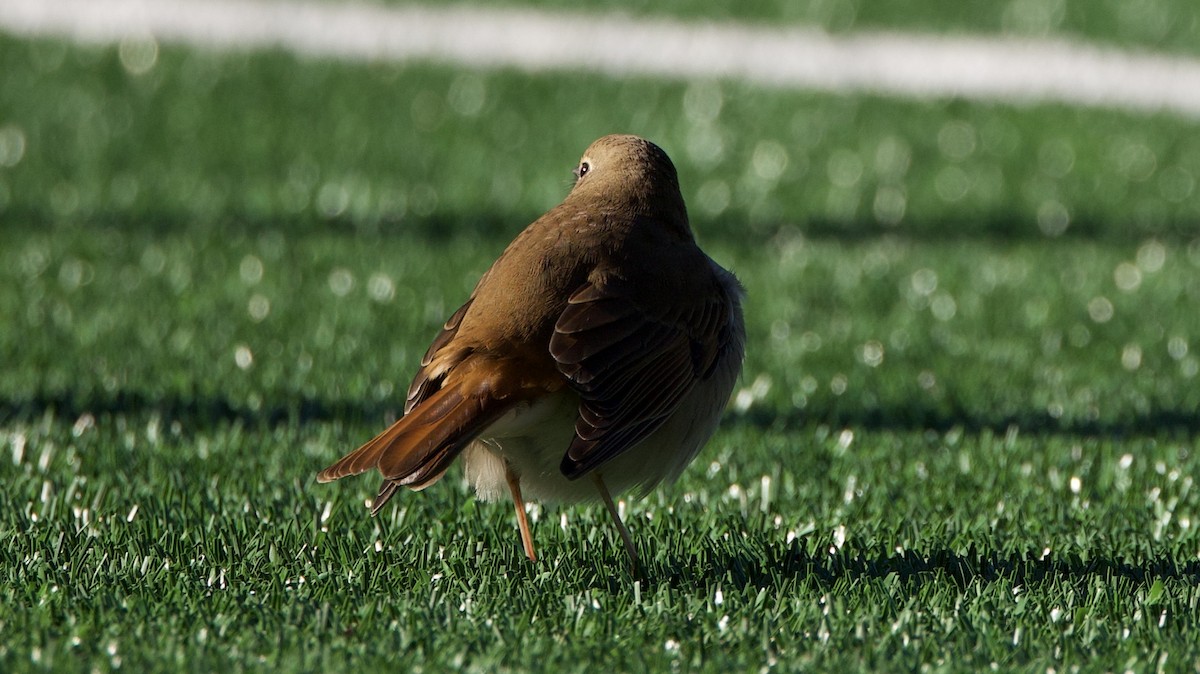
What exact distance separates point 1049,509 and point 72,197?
727 cm

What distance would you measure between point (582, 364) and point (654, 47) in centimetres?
1147

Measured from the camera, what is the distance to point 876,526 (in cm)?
528

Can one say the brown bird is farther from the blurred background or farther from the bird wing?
the blurred background

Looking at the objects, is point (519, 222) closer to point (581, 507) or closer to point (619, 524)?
point (581, 507)

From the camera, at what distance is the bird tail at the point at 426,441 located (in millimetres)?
4250

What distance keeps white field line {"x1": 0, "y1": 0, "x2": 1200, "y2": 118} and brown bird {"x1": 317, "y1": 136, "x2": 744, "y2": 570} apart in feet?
30.2

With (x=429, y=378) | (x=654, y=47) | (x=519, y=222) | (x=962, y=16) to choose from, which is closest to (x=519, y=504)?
(x=429, y=378)

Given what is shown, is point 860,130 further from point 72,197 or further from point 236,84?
point 72,197

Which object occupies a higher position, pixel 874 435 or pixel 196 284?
pixel 196 284

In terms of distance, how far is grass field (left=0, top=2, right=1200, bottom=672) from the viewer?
4.31 meters

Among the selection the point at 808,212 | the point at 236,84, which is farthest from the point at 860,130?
the point at 236,84

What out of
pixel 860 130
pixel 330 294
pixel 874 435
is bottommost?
pixel 874 435

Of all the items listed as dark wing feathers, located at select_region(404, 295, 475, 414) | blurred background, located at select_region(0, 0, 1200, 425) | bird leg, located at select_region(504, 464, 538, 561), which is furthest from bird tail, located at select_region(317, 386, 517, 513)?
blurred background, located at select_region(0, 0, 1200, 425)

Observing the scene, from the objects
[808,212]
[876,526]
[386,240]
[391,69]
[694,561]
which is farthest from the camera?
[391,69]
